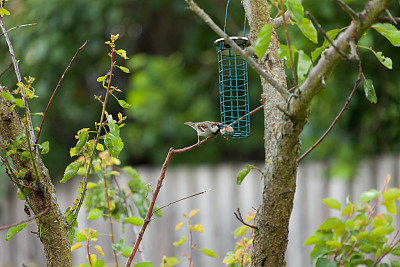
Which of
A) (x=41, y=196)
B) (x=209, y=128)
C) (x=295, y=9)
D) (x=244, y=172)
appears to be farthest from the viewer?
(x=209, y=128)

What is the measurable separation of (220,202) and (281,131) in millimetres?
3417

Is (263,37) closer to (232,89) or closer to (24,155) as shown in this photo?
(24,155)

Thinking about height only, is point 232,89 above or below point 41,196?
above

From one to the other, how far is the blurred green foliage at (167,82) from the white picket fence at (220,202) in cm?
18

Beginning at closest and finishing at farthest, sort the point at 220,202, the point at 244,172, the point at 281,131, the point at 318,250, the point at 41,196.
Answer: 1. the point at 281,131
2. the point at 41,196
3. the point at 244,172
4. the point at 318,250
5. the point at 220,202

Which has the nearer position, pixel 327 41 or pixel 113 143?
pixel 327 41

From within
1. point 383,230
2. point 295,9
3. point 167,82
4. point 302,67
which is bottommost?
point 383,230

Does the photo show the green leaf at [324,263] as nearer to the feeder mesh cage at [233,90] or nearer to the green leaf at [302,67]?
the feeder mesh cage at [233,90]

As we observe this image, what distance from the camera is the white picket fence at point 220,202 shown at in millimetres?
4102

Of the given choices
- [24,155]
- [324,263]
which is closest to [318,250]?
[324,263]

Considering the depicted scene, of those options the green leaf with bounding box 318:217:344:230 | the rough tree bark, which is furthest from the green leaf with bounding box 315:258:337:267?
the rough tree bark

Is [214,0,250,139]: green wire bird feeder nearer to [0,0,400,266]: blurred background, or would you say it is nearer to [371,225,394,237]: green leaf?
[371,225,394,237]: green leaf

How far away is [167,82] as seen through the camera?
472cm

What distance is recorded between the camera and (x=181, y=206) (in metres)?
4.70
